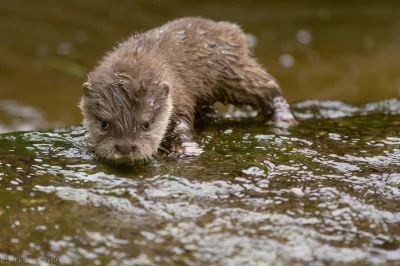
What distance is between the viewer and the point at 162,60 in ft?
16.3

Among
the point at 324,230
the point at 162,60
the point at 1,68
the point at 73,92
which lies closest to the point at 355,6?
the point at 73,92

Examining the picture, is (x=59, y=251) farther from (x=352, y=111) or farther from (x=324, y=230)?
(x=352, y=111)

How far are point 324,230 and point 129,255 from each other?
1.08 metres

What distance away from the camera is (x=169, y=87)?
4605 mm

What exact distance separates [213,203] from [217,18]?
809 centimetres

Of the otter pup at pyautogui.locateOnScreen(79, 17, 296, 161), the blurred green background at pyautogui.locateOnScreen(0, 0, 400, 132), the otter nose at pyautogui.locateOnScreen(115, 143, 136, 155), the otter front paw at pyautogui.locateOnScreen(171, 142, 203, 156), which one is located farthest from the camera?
the blurred green background at pyautogui.locateOnScreen(0, 0, 400, 132)

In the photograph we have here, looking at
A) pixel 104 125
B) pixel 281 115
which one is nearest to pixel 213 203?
pixel 104 125

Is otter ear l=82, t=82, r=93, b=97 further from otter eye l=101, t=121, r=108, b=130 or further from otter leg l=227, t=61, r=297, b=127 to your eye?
otter leg l=227, t=61, r=297, b=127

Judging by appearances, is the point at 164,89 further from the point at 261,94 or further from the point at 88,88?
the point at 261,94

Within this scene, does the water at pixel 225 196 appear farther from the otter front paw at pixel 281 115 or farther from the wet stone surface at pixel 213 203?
the otter front paw at pixel 281 115

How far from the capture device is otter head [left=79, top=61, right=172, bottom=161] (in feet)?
13.6

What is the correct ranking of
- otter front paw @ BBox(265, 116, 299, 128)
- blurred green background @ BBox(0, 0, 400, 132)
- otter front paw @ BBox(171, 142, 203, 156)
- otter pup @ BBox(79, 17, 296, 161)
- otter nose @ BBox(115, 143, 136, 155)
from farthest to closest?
1. blurred green background @ BBox(0, 0, 400, 132)
2. otter front paw @ BBox(265, 116, 299, 128)
3. otter front paw @ BBox(171, 142, 203, 156)
4. otter pup @ BBox(79, 17, 296, 161)
5. otter nose @ BBox(115, 143, 136, 155)

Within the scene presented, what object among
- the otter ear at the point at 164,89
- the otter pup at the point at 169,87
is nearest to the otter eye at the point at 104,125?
the otter pup at the point at 169,87

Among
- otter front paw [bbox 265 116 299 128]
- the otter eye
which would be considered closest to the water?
otter front paw [bbox 265 116 299 128]
